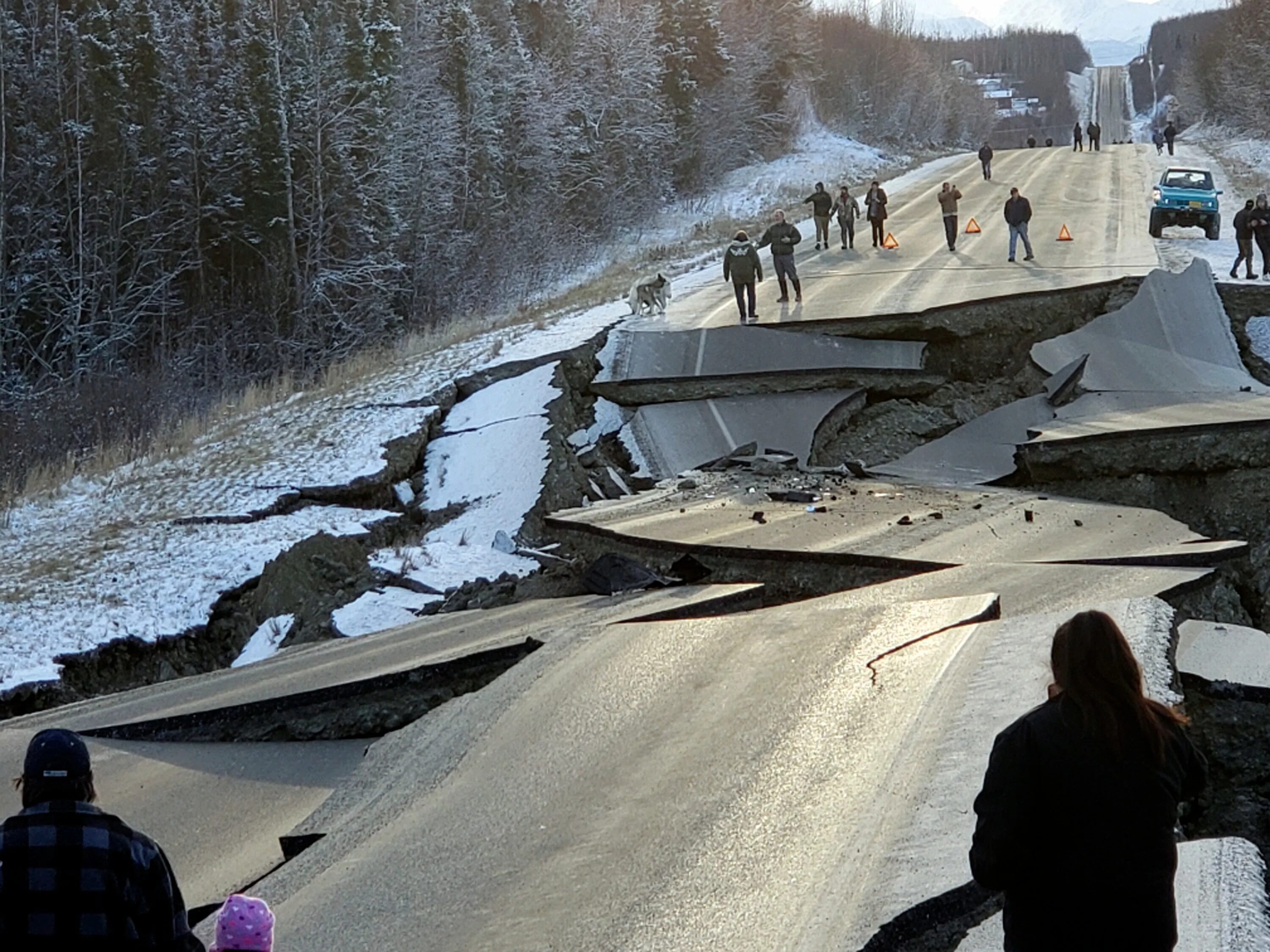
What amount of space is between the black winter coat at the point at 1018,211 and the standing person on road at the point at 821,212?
4402 millimetres

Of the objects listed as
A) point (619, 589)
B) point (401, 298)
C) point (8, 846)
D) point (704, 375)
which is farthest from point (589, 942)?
point (401, 298)

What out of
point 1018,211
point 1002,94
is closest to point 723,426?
point 1018,211

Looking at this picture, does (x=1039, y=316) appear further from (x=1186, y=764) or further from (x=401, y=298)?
(x=401, y=298)

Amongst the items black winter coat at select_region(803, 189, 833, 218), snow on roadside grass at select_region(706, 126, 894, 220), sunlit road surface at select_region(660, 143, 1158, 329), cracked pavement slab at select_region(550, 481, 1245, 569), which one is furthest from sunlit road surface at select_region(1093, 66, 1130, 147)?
cracked pavement slab at select_region(550, 481, 1245, 569)

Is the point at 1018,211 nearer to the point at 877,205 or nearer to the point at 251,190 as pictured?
the point at 877,205

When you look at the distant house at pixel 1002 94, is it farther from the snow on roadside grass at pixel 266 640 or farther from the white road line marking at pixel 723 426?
the snow on roadside grass at pixel 266 640

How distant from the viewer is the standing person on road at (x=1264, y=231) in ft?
72.7

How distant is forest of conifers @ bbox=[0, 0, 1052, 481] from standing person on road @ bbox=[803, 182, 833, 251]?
10459 millimetres

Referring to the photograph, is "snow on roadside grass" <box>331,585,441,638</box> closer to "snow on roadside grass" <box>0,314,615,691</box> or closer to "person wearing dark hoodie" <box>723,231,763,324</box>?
"snow on roadside grass" <box>0,314,615,691</box>

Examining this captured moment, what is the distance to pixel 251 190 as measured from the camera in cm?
4059

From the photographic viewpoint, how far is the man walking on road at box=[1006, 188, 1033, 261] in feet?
80.7

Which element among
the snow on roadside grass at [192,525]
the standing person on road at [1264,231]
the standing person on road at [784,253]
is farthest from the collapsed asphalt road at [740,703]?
the standing person on road at [1264,231]

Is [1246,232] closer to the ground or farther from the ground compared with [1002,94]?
closer to the ground

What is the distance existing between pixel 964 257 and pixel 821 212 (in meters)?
4.20
